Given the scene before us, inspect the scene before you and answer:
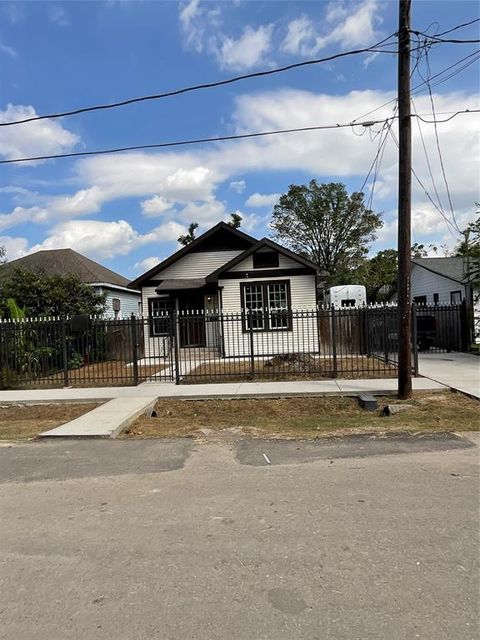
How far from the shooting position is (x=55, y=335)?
48.0ft

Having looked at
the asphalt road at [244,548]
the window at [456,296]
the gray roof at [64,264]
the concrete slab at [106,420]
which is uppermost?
the gray roof at [64,264]

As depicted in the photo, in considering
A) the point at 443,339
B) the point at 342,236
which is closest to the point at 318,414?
the point at 443,339

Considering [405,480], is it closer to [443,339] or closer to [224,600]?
[224,600]

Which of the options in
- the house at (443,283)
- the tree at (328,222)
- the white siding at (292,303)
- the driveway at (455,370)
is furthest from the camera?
the tree at (328,222)

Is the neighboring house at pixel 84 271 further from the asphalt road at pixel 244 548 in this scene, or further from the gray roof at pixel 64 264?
the asphalt road at pixel 244 548

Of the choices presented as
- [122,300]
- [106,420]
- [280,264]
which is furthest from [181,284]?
[106,420]

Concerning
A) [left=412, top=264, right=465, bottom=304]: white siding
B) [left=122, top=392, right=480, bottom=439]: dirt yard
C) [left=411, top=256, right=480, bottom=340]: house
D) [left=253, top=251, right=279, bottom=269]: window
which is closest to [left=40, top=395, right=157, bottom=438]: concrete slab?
[left=122, top=392, right=480, bottom=439]: dirt yard

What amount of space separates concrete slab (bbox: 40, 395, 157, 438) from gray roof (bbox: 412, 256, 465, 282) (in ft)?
61.2

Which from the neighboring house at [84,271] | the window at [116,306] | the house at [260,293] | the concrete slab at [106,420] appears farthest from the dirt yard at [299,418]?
the window at [116,306]

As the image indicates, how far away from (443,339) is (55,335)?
53.3 feet

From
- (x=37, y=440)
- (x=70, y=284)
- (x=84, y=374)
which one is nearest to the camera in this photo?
(x=37, y=440)

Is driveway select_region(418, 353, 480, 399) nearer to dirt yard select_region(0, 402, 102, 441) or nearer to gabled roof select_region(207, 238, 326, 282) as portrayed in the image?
gabled roof select_region(207, 238, 326, 282)

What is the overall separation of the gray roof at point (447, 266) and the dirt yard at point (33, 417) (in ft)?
63.6

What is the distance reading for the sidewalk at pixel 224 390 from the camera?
1168 cm
